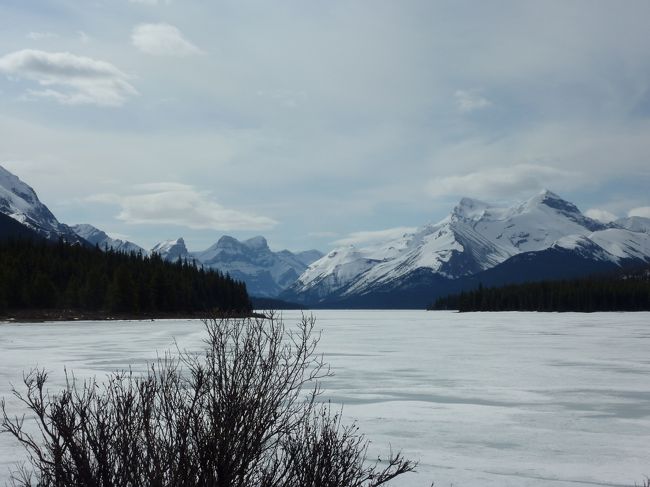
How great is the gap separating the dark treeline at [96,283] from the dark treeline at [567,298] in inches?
3383

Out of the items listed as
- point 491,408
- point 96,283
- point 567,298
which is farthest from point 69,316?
point 567,298

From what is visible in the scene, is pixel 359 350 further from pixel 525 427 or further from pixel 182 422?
pixel 182 422

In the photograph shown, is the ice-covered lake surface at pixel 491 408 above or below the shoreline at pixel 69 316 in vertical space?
above

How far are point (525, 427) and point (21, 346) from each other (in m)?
32.1

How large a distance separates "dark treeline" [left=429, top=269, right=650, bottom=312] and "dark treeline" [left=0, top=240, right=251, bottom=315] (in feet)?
282

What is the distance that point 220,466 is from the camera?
258 inches

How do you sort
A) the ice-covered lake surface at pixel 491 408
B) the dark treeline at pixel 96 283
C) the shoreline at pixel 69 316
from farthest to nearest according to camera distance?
the dark treeline at pixel 96 283
the shoreline at pixel 69 316
the ice-covered lake surface at pixel 491 408

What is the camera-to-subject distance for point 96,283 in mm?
101750

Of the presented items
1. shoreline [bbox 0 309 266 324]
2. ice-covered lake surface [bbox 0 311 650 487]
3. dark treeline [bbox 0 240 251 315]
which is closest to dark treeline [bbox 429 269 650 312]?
dark treeline [bbox 0 240 251 315]

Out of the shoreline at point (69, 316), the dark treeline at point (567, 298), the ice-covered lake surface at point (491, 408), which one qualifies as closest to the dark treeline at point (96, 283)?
the shoreline at point (69, 316)

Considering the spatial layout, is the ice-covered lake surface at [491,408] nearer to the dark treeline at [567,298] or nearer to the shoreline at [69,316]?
the shoreline at [69,316]

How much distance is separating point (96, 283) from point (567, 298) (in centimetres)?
12435

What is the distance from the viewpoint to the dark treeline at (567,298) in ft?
544

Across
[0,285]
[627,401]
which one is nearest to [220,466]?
[627,401]
